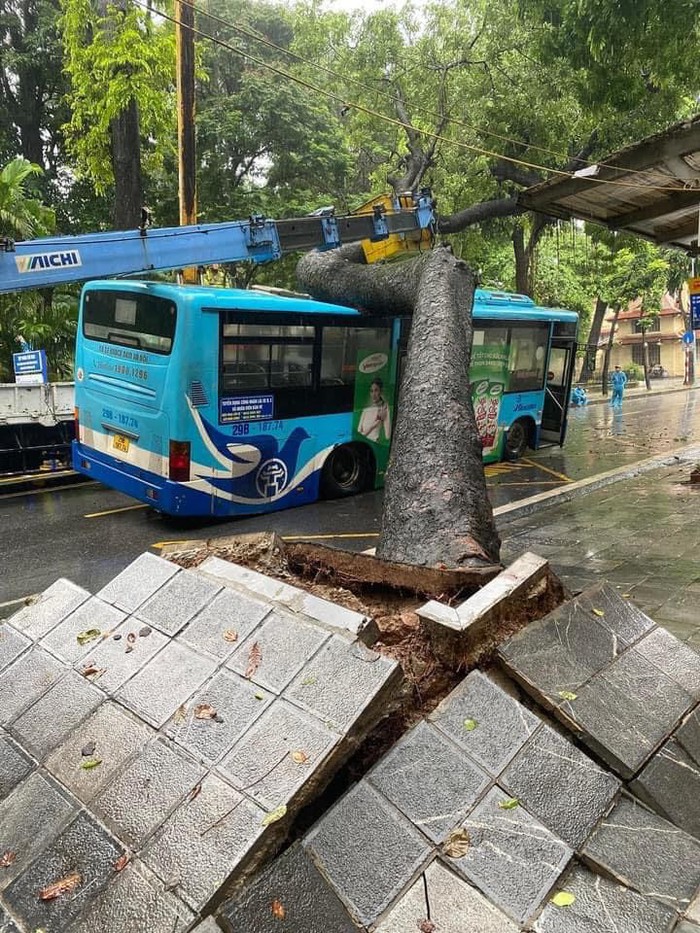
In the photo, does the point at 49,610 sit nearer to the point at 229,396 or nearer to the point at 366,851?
the point at 366,851

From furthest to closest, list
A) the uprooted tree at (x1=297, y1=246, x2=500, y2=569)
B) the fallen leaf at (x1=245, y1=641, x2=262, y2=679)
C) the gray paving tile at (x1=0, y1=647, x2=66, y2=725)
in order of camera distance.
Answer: the uprooted tree at (x1=297, y1=246, x2=500, y2=569)
the gray paving tile at (x1=0, y1=647, x2=66, y2=725)
the fallen leaf at (x1=245, y1=641, x2=262, y2=679)

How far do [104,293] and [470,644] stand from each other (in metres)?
7.68

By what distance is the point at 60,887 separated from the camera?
215 centimetres

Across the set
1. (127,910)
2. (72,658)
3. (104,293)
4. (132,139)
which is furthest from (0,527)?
(132,139)

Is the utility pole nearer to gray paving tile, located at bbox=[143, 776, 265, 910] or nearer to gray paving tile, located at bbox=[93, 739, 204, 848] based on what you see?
gray paving tile, located at bbox=[93, 739, 204, 848]

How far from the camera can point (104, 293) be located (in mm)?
8750

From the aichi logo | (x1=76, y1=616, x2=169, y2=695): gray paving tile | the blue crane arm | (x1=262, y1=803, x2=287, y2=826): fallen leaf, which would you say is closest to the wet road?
the blue crane arm

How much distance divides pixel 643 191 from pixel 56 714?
7.91 m

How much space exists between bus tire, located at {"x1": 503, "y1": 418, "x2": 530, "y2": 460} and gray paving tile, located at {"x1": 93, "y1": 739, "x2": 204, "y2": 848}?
11.6 metres

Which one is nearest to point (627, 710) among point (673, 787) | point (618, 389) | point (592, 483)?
point (673, 787)

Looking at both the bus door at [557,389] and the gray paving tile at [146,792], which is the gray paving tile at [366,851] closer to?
the gray paving tile at [146,792]

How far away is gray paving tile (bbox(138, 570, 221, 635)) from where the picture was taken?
9.50 feet

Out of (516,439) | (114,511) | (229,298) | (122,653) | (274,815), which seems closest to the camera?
(274,815)

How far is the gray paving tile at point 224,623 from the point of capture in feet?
8.85
